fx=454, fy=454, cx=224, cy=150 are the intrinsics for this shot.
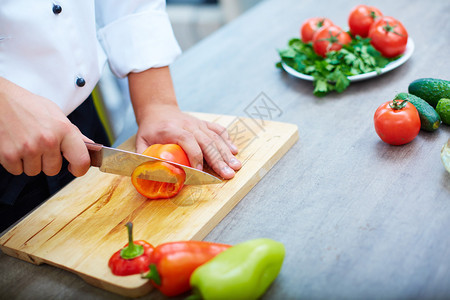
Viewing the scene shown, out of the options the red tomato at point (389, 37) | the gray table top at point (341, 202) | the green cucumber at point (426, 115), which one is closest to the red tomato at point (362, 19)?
the red tomato at point (389, 37)

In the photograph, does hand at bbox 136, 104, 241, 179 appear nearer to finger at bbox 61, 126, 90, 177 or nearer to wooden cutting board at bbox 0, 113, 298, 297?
wooden cutting board at bbox 0, 113, 298, 297

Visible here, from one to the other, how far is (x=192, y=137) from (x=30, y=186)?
528 millimetres

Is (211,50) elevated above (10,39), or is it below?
below

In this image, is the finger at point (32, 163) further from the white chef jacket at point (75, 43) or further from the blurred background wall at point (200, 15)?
the blurred background wall at point (200, 15)

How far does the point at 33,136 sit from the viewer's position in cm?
104

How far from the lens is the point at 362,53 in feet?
5.26

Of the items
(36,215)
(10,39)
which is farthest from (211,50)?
(36,215)

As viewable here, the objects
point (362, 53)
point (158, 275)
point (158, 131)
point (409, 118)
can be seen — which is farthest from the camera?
point (362, 53)

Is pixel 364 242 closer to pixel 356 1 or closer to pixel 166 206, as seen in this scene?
pixel 166 206

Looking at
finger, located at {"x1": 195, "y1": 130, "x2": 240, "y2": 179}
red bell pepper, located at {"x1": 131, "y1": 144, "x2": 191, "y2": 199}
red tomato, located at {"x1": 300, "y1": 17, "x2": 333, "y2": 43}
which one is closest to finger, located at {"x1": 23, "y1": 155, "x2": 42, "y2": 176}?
red bell pepper, located at {"x1": 131, "y1": 144, "x2": 191, "y2": 199}

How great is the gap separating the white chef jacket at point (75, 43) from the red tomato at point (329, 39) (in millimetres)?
532

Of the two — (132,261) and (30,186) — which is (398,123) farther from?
(30,186)

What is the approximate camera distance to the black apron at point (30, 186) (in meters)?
1.31

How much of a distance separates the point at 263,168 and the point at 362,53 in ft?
2.13
